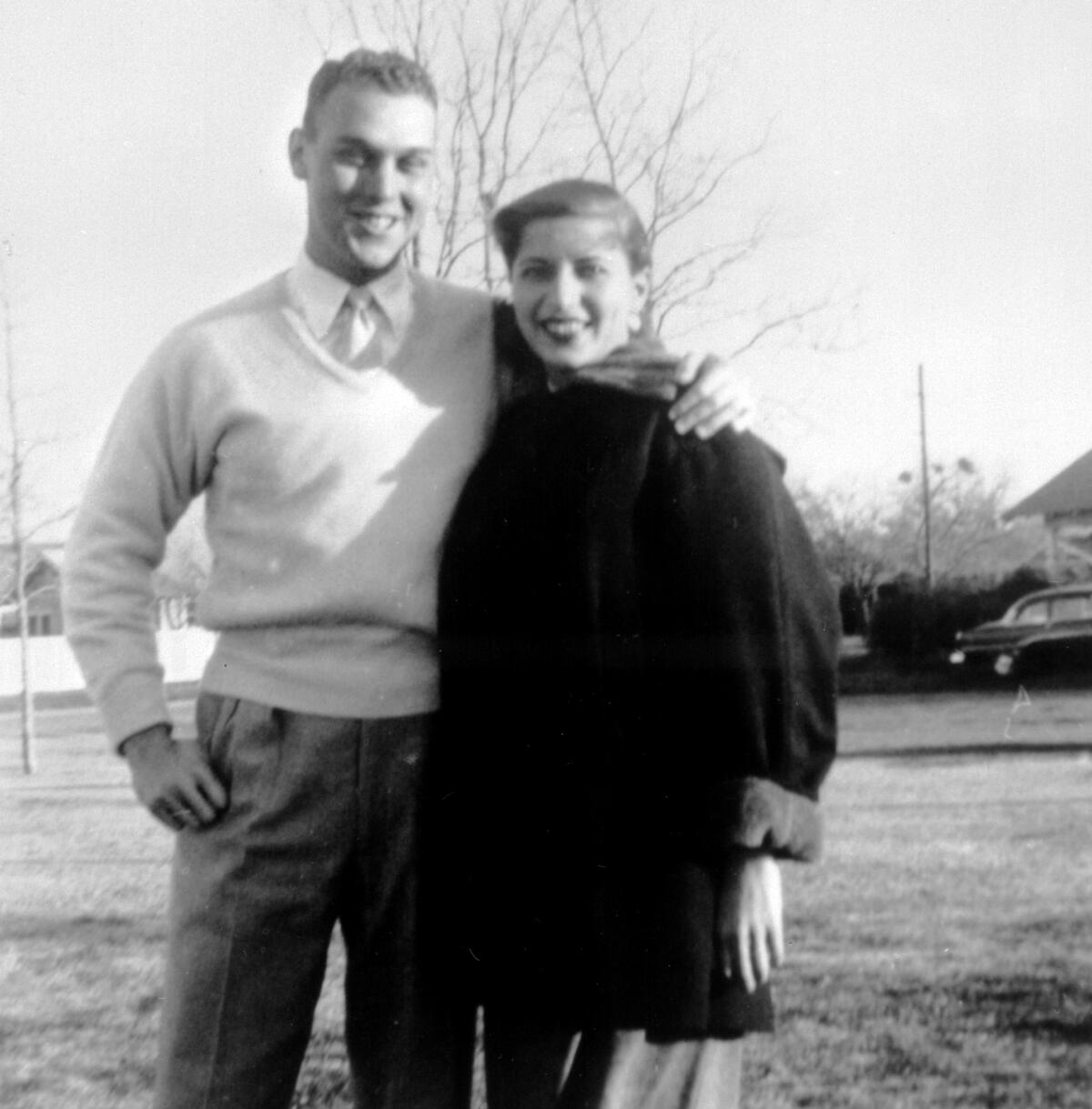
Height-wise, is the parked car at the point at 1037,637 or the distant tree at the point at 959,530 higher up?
the distant tree at the point at 959,530

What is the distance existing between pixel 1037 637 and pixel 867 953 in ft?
23.4

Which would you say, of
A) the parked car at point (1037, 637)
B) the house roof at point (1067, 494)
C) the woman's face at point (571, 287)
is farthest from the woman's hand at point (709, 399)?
the parked car at point (1037, 637)

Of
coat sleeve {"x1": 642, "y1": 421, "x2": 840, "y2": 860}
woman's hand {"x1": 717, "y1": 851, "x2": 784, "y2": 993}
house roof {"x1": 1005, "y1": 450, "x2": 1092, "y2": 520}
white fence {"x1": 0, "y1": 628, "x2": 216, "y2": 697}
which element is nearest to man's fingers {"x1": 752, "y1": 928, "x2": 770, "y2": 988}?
woman's hand {"x1": 717, "y1": 851, "x2": 784, "y2": 993}

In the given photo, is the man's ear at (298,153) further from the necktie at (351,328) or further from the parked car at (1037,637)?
the parked car at (1037,637)

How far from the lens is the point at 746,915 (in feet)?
5.77

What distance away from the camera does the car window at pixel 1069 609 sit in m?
9.20

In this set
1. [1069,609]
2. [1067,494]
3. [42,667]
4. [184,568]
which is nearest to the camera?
[184,568]

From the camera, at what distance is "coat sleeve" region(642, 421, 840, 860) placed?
172 cm

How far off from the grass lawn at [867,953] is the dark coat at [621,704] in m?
1.56

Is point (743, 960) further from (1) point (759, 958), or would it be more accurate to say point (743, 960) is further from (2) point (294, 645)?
(2) point (294, 645)

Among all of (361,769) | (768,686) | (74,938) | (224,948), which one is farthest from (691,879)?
(74,938)

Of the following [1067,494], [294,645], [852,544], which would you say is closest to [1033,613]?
[852,544]

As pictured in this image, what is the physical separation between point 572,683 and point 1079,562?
266 inches

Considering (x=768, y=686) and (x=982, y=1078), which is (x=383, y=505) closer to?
(x=768, y=686)
